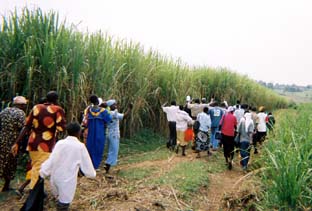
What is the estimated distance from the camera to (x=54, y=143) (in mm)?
4727

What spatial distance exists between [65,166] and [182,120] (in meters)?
6.01

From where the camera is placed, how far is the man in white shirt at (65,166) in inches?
146

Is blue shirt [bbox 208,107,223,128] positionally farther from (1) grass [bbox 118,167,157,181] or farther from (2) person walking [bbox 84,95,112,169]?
(2) person walking [bbox 84,95,112,169]

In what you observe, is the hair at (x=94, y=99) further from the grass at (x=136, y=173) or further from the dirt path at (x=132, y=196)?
the grass at (x=136, y=173)

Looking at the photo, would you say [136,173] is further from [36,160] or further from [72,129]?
[72,129]

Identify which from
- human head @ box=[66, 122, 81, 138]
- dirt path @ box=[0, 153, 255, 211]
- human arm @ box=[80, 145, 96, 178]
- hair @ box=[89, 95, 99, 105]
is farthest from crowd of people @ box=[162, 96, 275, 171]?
human head @ box=[66, 122, 81, 138]

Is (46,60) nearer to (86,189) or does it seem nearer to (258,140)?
(86,189)

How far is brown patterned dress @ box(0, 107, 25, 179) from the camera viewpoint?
514 centimetres

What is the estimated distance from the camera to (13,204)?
15.5 feet

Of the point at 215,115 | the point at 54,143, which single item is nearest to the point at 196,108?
the point at 215,115

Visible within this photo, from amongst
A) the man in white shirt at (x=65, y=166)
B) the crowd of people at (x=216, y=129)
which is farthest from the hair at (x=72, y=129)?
the crowd of people at (x=216, y=129)

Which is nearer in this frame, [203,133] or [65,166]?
[65,166]

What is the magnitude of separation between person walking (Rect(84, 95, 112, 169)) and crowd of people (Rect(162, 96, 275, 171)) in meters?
2.81

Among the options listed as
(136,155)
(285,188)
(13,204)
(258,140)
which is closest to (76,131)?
(13,204)
